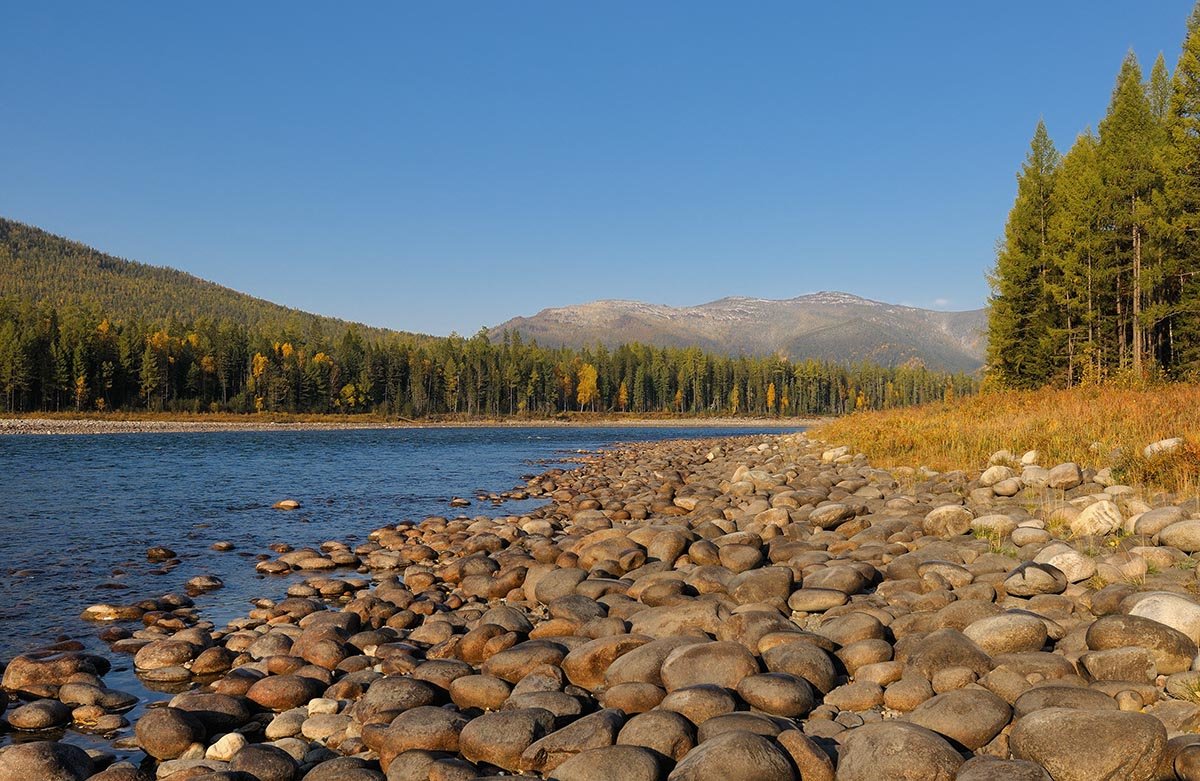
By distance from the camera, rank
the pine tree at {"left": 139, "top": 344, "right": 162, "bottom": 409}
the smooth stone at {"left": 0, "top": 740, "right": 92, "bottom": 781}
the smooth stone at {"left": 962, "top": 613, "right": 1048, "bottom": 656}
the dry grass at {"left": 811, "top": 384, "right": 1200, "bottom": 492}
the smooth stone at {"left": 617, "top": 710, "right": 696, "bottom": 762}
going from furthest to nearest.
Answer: the pine tree at {"left": 139, "top": 344, "right": 162, "bottom": 409}, the dry grass at {"left": 811, "top": 384, "right": 1200, "bottom": 492}, the smooth stone at {"left": 962, "top": 613, "right": 1048, "bottom": 656}, the smooth stone at {"left": 0, "top": 740, "right": 92, "bottom": 781}, the smooth stone at {"left": 617, "top": 710, "right": 696, "bottom": 762}

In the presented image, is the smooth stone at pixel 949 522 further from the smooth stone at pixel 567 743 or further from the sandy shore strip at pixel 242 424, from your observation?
the sandy shore strip at pixel 242 424

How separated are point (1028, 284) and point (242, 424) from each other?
8434cm

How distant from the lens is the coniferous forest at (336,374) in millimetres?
92188

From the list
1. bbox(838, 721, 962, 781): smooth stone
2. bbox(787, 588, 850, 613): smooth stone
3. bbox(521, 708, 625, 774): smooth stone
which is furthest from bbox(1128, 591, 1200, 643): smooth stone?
bbox(521, 708, 625, 774): smooth stone

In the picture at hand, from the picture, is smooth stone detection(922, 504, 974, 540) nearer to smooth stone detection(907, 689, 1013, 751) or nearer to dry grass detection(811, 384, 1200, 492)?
dry grass detection(811, 384, 1200, 492)

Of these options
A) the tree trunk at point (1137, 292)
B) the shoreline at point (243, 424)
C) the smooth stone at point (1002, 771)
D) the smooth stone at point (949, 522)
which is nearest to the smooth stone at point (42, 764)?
the smooth stone at point (1002, 771)

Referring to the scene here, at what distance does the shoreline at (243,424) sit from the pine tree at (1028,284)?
51.9 metres

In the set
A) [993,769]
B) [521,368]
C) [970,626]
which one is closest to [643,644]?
[970,626]

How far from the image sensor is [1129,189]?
34.2 metres

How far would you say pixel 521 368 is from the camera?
131 m

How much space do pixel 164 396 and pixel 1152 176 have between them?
10531 centimetres

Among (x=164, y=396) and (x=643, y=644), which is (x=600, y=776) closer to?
(x=643, y=644)

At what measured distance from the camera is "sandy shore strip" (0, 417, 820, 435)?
237 ft

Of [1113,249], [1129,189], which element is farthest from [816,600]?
[1113,249]
